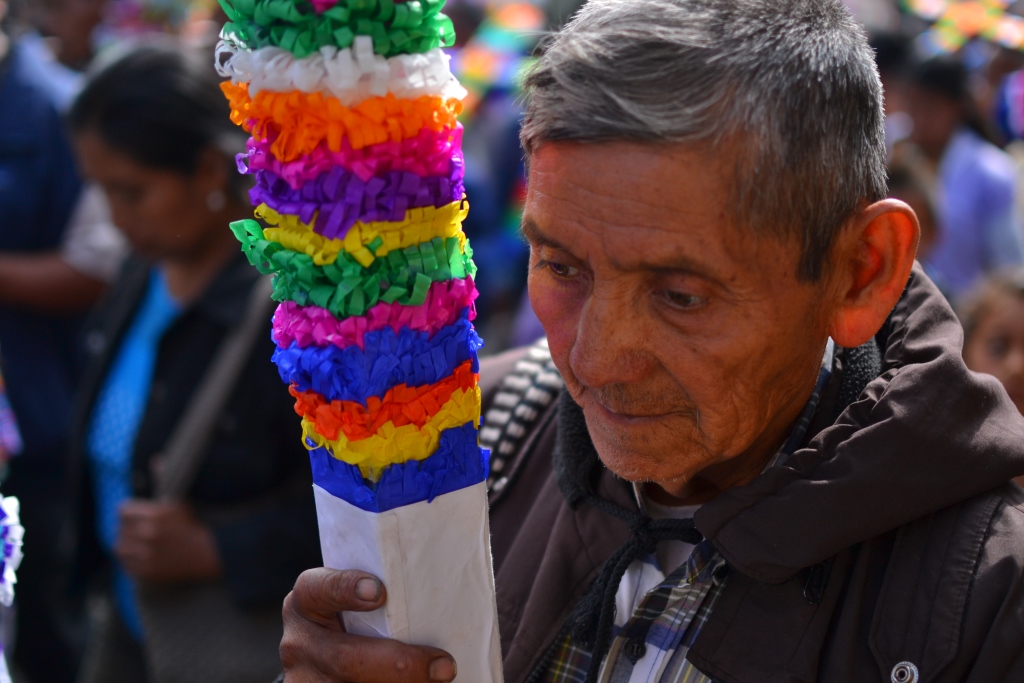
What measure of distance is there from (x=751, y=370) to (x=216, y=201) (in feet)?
6.90

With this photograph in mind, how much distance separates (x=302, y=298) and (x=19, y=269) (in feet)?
9.71

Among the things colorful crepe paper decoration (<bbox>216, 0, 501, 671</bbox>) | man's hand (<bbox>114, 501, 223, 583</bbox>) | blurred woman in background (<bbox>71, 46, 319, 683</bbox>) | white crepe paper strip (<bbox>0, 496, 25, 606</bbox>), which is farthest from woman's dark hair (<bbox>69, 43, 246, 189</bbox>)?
colorful crepe paper decoration (<bbox>216, 0, 501, 671</bbox>)

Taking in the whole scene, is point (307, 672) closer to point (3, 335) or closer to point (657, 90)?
point (657, 90)

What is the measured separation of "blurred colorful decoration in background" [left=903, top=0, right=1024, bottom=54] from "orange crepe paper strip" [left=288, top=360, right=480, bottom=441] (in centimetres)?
574

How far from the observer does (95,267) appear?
3.90 meters

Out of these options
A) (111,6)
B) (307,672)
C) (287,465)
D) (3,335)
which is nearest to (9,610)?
(3,335)

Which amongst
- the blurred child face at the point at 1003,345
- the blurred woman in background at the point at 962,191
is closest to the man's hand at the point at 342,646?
the blurred child face at the point at 1003,345

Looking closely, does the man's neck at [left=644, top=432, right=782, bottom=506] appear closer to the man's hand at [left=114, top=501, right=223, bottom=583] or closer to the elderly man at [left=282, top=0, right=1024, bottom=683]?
the elderly man at [left=282, top=0, right=1024, bottom=683]

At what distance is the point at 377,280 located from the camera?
4.00 ft

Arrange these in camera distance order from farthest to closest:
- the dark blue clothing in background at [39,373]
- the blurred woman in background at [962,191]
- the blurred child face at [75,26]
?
the blurred child face at [75,26], the blurred woman in background at [962,191], the dark blue clothing in background at [39,373]

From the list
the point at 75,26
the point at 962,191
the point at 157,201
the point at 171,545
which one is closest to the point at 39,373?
the point at 157,201

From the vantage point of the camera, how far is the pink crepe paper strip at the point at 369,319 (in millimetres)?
1229

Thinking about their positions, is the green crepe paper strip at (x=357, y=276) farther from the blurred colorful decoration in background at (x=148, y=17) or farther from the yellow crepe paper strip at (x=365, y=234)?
the blurred colorful decoration in background at (x=148, y=17)

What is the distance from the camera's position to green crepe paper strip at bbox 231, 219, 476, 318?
121 cm
